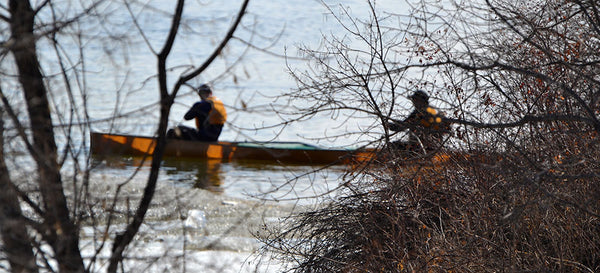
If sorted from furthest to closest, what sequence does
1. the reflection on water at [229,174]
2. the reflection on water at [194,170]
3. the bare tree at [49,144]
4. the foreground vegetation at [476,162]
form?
the reflection on water at [194,170] → the reflection on water at [229,174] → the foreground vegetation at [476,162] → the bare tree at [49,144]

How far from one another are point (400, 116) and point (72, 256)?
161 inches

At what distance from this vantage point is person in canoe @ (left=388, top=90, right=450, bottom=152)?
5.99 m

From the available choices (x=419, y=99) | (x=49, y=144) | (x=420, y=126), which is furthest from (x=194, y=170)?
(x=49, y=144)

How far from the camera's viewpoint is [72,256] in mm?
2859

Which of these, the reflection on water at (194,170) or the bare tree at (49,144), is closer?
the bare tree at (49,144)

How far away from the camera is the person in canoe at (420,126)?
599 cm

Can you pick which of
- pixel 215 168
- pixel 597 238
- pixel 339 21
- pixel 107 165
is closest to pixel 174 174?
pixel 215 168

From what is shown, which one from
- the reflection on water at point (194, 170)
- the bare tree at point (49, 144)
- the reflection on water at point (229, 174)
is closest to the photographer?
the bare tree at point (49, 144)

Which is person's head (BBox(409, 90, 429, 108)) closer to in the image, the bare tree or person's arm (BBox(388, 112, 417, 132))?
person's arm (BBox(388, 112, 417, 132))

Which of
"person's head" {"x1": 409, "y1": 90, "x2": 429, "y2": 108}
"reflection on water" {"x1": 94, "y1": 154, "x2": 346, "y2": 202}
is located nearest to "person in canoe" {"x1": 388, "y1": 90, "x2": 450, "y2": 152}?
"person's head" {"x1": 409, "y1": 90, "x2": 429, "y2": 108}

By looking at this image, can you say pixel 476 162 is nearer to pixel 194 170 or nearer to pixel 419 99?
pixel 419 99

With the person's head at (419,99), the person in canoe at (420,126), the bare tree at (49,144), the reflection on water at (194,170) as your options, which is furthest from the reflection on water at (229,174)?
the bare tree at (49,144)

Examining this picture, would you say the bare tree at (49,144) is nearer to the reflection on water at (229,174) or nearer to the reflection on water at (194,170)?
the reflection on water at (229,174)

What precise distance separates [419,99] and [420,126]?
0.40 m
